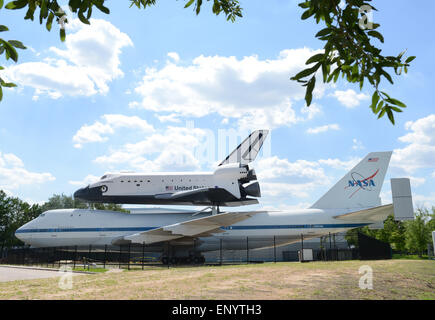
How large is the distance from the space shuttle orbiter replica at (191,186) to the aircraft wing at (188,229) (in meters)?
1.66

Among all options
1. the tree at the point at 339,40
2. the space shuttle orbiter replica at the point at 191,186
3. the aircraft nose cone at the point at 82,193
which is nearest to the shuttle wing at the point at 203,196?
the space shuttle orbiter replica at the point at 191,186

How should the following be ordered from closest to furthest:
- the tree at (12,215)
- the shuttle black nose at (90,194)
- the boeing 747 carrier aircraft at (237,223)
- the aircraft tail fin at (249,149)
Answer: the boeing 747 carrier aircraft at (237,223) → the shuttle black nose at (90,194) → the aircraft tail fin at (249,149) → the tree at (12,215)

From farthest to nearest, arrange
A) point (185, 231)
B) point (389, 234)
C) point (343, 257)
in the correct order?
1. point (389, 234)
2. point (343, 257)
3. point (185, 231)

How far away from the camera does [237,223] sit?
72.7ft

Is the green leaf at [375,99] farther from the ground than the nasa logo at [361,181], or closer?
closer

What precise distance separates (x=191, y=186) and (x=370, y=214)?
1139 cm

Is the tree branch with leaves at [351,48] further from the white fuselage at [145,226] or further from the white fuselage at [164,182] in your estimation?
the white fuselage at [145,226]

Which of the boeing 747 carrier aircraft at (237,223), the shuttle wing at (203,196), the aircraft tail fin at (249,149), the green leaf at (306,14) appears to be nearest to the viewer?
the green leaf at (306,14)

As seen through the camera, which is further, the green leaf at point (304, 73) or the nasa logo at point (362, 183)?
the nasa logo at point (362, 183)

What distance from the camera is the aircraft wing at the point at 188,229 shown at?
19.7 meters
